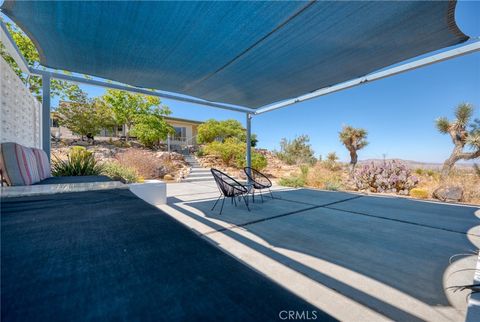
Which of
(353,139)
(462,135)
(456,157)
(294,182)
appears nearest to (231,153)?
(294,182)

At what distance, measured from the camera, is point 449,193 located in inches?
196

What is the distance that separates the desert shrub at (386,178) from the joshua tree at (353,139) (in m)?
4.58

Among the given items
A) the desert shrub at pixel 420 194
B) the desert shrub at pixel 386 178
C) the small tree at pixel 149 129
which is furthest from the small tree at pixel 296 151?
the desert shrub at pixel 420 194

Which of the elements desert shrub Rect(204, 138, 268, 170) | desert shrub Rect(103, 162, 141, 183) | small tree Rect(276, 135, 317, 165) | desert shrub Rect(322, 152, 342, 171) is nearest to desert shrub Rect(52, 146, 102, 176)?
desert shrub Rect(103, 162, 141, 183)

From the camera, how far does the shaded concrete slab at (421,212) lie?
119 inches

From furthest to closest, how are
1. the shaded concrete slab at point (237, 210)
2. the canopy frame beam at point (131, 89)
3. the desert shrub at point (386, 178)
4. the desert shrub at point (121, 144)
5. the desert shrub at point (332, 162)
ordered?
the desert shrub at point (121, 144) → the desert shrub at point (332, 162) → the desert shrub at point (386, 178) → the canopy frame beam at point (131, 89) → the shaded concrete slab at point (237, 210)

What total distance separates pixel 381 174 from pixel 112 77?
7803mm

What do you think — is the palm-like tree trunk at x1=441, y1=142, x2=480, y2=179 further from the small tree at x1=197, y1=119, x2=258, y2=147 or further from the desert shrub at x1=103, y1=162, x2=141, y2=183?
the small tree at x1=197, y1=119, x2=258, y2=147

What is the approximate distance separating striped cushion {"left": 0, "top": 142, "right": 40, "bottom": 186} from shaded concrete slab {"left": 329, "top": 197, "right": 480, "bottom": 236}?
16.1 ft

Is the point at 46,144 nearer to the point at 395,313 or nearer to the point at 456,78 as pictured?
the point at 395,313

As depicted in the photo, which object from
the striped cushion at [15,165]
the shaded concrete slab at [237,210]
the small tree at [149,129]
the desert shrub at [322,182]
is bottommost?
the shaded concrete slab at [237,210]

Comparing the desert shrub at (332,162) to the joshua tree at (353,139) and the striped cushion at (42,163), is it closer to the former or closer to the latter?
the joshua tree at (353,139)

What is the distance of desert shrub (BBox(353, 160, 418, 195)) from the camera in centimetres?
631

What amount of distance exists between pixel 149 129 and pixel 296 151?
10782mm
